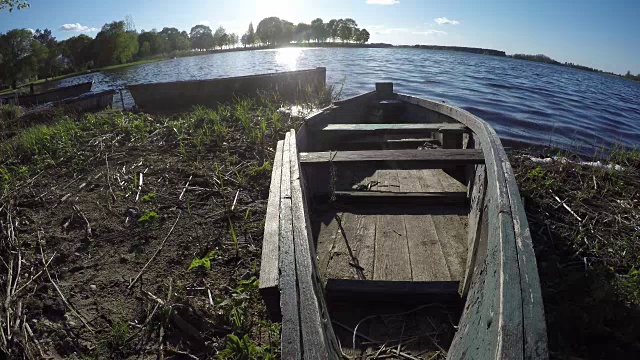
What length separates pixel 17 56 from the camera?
187ft

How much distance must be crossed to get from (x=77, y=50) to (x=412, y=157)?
8767 cm

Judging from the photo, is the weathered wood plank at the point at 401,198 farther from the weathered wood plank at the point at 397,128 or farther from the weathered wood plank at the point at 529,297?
the weathered wood plank at the point at 529,297

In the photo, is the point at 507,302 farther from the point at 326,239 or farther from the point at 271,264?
the point at 326,239

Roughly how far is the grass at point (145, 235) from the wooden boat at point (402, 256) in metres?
0.67

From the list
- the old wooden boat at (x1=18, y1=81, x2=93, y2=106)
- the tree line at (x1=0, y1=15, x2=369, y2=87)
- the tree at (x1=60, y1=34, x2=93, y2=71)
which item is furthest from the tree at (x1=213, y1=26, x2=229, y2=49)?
the old wooden boat at (x1=18, y1=81, x2=93, y2=106)

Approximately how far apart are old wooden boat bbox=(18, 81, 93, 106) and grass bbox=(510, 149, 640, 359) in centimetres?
1829

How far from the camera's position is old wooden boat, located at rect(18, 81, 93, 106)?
15.2 metres

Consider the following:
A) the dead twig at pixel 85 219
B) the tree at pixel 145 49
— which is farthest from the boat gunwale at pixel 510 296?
the tree at pixel 145 49

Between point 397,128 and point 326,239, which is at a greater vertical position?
point 397,128

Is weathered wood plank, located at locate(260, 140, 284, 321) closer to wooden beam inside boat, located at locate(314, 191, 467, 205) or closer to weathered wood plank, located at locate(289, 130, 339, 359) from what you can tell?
weathered wood plank, located at locate(289, 130, 339, 359)

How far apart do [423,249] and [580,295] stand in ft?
4.00

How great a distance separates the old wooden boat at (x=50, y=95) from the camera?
15.2m

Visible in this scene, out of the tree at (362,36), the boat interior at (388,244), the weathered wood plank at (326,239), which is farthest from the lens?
the tree at (362,36)

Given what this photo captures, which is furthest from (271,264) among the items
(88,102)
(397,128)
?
(88,102)
